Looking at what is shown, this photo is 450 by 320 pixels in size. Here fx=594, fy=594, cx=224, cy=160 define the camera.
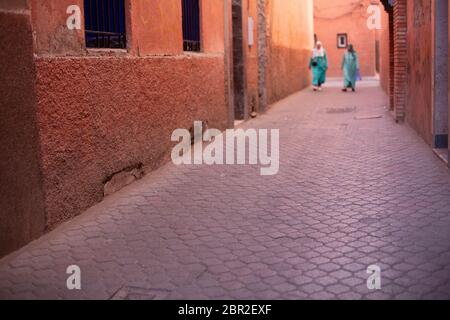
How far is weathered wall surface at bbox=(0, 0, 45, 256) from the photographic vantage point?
4488mm

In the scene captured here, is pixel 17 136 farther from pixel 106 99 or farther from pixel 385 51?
pixel 385 51

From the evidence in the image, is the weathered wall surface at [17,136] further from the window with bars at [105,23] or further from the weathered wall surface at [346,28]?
the weathered wall surface at [346,28]

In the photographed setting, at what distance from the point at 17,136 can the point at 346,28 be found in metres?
30.6

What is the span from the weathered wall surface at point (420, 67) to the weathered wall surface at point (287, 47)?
18.3 feet

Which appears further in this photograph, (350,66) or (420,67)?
(350,66)

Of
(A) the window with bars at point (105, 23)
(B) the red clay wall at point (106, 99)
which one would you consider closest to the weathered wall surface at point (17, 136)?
(B) the red clay wall at point (106, 99)

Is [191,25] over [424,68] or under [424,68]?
over

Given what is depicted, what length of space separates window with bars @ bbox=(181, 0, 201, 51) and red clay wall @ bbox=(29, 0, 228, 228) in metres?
0.25

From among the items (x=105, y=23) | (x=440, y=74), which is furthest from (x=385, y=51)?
(x=105, y=23)

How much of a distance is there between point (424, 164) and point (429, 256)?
11.8 ft

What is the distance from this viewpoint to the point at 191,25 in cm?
963

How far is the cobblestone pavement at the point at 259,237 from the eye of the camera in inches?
150

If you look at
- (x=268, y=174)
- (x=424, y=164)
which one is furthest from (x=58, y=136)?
(x=424, y=164)

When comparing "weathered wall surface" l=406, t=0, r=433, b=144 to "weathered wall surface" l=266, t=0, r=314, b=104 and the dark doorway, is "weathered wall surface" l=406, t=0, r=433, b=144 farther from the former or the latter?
"weathered wall surface" l=266, t=0, r=314, b=104
